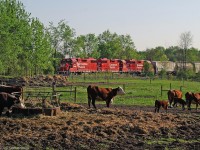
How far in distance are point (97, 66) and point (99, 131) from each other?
7675 centimetres

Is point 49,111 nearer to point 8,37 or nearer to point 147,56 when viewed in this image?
point 8,37

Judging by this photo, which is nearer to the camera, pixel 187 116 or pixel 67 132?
pixel 67 132

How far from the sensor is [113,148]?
14914 millimetres

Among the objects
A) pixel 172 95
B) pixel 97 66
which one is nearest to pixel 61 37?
pixel 97 66

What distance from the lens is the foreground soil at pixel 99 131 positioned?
15438 millimetres

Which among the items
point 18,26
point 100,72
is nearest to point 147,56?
point 100,72

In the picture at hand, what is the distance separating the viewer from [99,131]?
17.5 metres

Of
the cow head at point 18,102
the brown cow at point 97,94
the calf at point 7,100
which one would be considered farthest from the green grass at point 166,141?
the brown cow at point 97,94

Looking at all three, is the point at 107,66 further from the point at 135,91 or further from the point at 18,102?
the point at 18,102

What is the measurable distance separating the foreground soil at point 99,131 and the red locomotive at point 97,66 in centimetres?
6454

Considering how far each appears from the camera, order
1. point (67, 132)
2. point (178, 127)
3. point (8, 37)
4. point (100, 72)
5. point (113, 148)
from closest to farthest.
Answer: point (113, 148), point (67, 132), point (178, 127), point (8, 37), point (100, 72)

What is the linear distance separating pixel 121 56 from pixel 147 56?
60.0 feet

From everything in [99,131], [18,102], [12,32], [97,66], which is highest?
[12,32]

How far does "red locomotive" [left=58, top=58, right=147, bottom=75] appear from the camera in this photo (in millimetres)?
86125
